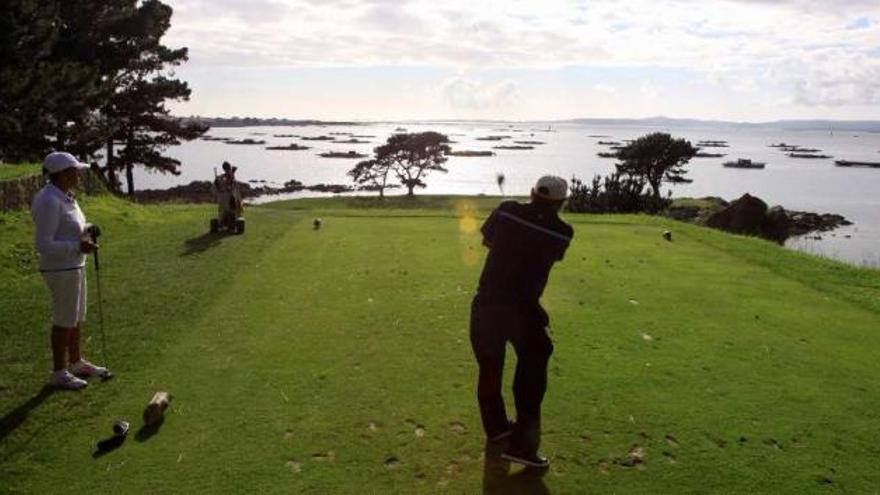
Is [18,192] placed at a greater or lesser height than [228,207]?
greater

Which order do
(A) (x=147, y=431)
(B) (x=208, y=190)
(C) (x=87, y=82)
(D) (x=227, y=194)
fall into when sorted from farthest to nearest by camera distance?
(B) (x=208, y=190) → (C) (x=87, y=82) → (D) (x=227, y=194) → (A) (x=147, y=431)

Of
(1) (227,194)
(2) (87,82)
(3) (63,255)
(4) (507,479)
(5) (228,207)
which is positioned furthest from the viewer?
(2) (87,82)

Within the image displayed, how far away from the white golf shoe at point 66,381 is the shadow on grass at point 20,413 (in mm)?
79

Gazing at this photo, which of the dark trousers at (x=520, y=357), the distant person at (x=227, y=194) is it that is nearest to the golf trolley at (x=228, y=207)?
the distant person at (x=227, y=194)

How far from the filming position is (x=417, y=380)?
7922mm

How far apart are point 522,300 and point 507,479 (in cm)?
152

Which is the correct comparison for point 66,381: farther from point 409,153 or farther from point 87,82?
point 409,153

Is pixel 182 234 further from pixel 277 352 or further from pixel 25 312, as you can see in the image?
pixel 277 352

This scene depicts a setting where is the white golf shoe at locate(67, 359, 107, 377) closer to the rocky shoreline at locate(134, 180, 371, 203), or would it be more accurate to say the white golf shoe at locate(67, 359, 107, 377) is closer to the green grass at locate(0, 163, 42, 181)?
the green grass at locate(0, 163, 42, 181)

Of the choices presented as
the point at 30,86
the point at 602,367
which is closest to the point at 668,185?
the point at 30,86

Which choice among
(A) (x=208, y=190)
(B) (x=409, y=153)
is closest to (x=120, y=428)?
(B) (x=409, y=153)

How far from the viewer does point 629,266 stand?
49.4 feet

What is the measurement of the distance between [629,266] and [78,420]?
445 inches

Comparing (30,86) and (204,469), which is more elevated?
(30,86)
